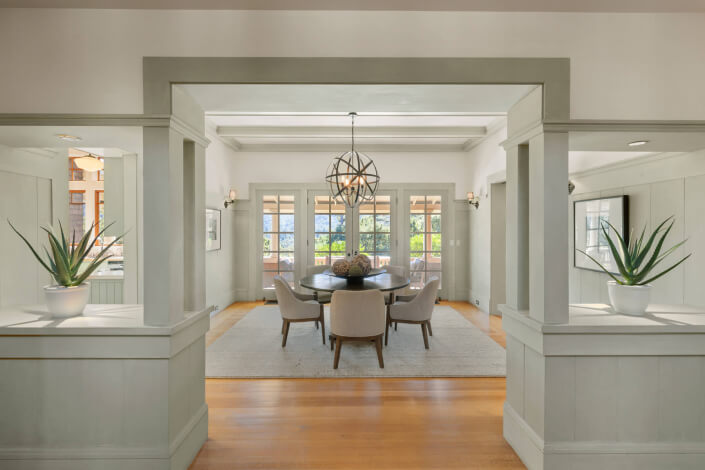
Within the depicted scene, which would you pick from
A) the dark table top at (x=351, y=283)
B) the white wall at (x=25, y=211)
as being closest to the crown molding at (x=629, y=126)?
the dark table top at (x=351, y=283)

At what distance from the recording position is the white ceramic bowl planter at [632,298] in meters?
1.86

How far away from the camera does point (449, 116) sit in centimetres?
448

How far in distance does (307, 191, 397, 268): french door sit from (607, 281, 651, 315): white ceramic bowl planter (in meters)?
4.18

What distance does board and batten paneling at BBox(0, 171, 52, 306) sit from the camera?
7.11 feet

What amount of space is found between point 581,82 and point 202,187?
230cm

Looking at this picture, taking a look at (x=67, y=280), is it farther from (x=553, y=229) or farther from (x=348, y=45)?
(x=553, y=229)

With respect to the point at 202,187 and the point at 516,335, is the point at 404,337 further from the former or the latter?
the point at 202,187

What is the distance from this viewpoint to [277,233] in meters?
6.07

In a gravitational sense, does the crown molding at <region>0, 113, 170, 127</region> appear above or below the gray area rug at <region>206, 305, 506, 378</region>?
above

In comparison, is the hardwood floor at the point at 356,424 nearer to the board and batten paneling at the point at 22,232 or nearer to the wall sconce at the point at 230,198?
the board and batten paneling at the point at 22,232

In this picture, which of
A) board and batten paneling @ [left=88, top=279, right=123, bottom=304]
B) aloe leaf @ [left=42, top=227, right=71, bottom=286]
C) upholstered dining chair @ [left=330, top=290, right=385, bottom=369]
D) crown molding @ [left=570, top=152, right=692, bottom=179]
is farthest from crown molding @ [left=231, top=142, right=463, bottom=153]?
aloe leaf @ [left=42, top=227, right=71, bottom=286]

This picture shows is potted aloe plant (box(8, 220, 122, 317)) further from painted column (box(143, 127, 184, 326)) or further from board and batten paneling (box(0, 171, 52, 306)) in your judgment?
board and batten paneling (box(0, 171, 52, 306))

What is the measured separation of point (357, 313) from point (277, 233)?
3.40 metres

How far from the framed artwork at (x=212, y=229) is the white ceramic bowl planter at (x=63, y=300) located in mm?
2887
